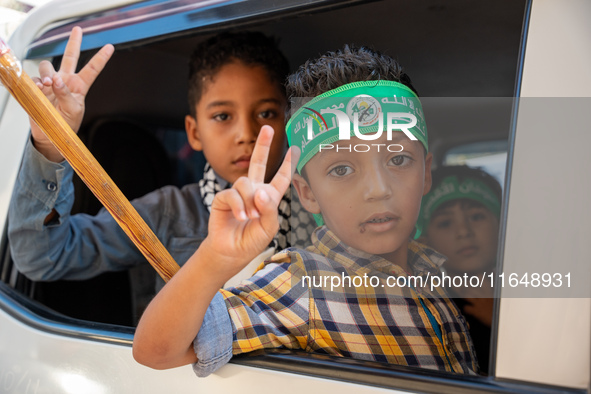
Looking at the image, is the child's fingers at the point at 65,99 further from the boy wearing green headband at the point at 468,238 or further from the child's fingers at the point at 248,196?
the boy wearing green headband at the point at 468,238

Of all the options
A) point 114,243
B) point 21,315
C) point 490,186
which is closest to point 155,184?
point 114,243

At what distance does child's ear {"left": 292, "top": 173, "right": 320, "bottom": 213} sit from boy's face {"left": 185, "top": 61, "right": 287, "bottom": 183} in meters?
0.45

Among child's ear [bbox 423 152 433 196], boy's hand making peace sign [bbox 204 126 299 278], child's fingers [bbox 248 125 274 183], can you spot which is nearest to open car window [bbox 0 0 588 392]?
child's ear [bbox 423 152 433 196]

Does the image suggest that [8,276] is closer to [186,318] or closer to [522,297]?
[186,318]

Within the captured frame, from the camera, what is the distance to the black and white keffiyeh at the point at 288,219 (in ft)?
4.05

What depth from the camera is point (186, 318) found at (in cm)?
89

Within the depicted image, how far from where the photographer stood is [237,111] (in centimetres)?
168

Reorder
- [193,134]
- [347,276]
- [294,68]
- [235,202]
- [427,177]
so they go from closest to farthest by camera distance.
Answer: [235,202] < [347,276] < [427,177] < [294,68] < [193,134]

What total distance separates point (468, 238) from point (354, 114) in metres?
0.59

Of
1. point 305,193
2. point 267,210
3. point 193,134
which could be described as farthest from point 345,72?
point 193,134

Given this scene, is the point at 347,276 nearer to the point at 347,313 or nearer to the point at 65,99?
the point at 347,313

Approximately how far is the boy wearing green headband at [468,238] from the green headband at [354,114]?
0.22 m

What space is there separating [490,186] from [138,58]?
1.46 metres

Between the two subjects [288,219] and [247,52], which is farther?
[247,52]
